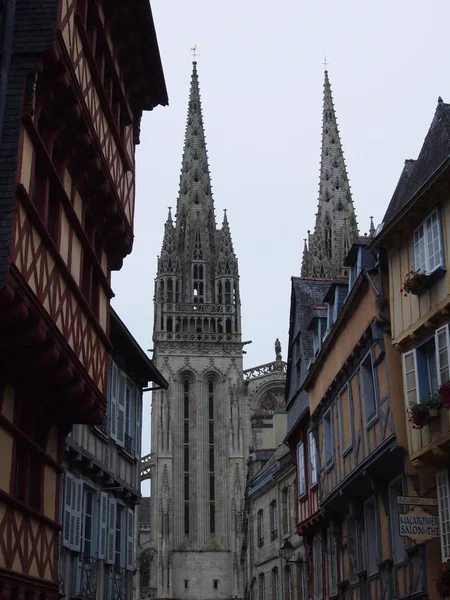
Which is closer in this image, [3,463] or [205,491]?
[3,463]

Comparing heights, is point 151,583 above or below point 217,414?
below

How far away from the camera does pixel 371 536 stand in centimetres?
1647

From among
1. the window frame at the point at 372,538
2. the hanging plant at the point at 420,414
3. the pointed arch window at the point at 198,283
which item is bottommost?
the window frame at the point at 372,538

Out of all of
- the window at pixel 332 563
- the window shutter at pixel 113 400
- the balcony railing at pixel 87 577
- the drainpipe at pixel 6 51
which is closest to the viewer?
the drainpipe at pixel 6 51

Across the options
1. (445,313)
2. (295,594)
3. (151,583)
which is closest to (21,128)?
(445,313)

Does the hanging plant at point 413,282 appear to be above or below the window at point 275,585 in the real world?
above

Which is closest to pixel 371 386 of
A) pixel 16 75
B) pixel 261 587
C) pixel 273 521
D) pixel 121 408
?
pixel 121 408

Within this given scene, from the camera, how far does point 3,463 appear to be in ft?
37.9

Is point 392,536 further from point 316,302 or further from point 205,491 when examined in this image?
point 205,491

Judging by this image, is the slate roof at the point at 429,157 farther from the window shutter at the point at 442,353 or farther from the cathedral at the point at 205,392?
the cathedral at the point at 205,392

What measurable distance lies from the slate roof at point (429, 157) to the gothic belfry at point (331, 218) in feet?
187

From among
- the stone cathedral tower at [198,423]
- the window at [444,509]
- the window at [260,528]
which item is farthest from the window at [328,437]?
the stone cathedral tower at [198,423]

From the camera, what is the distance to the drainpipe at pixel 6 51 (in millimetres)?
10242

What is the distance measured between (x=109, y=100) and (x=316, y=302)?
10.1m
